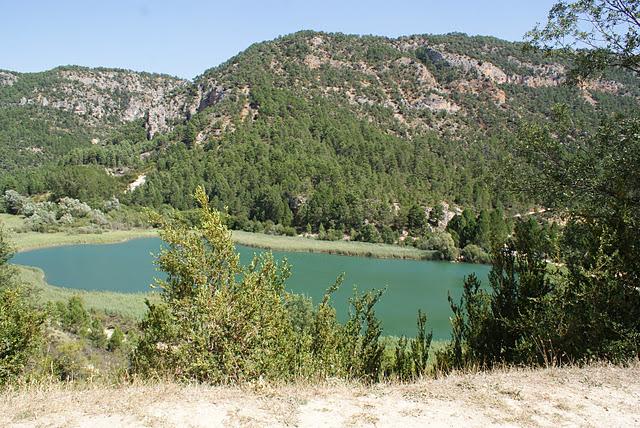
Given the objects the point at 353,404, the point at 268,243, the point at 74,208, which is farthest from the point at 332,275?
the point at 74,208

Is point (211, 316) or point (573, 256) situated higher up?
point (573, 256)

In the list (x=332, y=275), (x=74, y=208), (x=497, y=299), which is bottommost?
(x=332, y=275)

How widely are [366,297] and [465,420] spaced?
5.33m

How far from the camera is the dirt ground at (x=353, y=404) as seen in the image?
5.84m

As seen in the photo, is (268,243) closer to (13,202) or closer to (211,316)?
(13,202)

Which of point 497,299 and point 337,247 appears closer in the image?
point 497,299

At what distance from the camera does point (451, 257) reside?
67438 mm

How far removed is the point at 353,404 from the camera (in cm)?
642

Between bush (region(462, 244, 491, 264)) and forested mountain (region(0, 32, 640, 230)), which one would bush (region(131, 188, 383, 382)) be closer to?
bush (region(462, 244, 491, 264))

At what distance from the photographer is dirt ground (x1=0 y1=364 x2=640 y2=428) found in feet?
19.2

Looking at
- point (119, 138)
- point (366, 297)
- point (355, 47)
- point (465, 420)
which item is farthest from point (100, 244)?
point (355, 47)

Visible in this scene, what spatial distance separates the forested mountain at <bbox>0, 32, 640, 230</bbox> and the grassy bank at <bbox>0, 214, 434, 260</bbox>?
11481mm

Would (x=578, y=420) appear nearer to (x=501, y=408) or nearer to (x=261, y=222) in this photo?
(x=501, y=408)

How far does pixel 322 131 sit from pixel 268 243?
169ft
